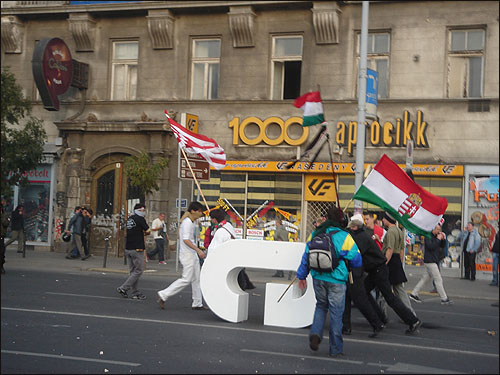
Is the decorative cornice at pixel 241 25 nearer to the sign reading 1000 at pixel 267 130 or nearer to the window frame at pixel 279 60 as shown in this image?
the window frame at pixel 279 60

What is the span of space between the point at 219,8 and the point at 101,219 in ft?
26.8

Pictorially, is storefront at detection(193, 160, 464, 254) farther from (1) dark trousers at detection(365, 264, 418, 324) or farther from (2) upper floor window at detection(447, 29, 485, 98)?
(1) dark trousers at detection(365, 264, 418, 324)

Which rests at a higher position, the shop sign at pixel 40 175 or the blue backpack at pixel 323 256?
the shop sign at pixel 40 175

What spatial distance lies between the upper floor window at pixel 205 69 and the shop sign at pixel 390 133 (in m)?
4.68

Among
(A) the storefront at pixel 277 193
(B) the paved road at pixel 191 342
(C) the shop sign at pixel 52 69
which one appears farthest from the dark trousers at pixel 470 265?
(C) the shop sign at pixel 52 69

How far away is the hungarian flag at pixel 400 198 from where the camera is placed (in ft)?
41.8

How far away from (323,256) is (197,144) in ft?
28.7

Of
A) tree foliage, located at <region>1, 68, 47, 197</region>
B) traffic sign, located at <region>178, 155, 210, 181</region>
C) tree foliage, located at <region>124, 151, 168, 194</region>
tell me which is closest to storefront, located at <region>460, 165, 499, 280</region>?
traffic sign, located at <region>178, 155, 210, 181</region>

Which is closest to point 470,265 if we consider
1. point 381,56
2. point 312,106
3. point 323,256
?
point 381,56

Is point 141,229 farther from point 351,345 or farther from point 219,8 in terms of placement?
point 219,8

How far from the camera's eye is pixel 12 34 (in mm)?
28641

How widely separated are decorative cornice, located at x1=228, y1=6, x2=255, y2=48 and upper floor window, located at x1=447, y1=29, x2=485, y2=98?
6.27 meters

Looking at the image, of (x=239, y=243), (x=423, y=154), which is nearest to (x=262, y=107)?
(x=423, y=154)

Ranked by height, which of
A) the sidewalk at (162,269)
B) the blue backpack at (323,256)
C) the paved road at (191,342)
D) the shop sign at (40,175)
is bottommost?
the sidewalk at (162,269)
